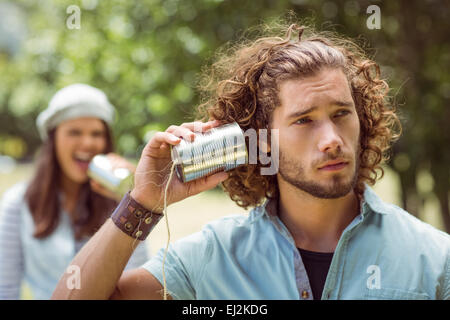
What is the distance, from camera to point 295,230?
2422 mm

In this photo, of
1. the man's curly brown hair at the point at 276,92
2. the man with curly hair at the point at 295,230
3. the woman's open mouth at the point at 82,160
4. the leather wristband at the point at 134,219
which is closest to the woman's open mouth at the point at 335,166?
the man with curly hair at the point at 295,230

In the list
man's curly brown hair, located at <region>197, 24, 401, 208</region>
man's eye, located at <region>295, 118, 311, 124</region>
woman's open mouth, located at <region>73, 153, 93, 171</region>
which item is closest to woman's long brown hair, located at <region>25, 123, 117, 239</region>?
woman's open mouth, located at <region>73, 153, 93, 171</region>

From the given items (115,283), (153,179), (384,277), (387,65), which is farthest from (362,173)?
(387,65)

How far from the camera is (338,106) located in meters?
2.25

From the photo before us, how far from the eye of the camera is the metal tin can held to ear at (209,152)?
215 cm

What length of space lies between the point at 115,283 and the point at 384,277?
1165 mm

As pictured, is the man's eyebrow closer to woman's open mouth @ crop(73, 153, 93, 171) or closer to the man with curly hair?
the man with curly hair

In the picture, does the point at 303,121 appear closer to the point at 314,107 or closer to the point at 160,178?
the point at 314,107

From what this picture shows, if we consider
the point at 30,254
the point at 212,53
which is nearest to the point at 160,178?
the point at 30,254

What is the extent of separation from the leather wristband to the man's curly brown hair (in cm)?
65

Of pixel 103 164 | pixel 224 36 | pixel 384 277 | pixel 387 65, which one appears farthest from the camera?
pixel 387 65

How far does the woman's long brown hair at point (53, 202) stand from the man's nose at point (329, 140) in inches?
72.6

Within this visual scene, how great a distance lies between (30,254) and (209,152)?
1898 millimetres

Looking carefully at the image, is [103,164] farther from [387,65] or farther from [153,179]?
[387,65]
